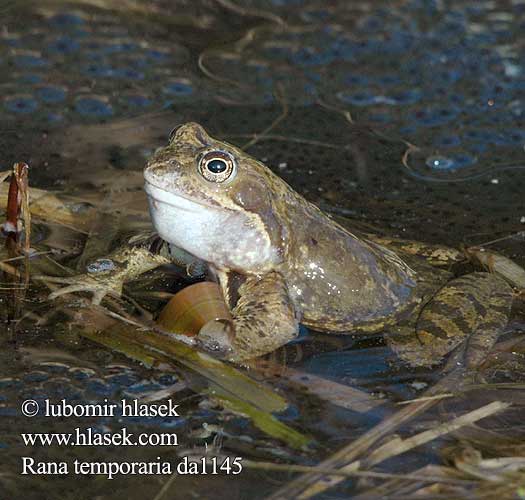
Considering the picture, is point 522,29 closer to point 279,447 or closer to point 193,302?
point 193,302

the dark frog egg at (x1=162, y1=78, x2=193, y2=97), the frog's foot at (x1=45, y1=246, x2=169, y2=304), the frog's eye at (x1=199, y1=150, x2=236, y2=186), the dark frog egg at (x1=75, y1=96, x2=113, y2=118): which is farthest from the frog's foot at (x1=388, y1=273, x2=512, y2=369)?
the dark frog egg at (x1=75, y1=96, x2=113, y2=118)

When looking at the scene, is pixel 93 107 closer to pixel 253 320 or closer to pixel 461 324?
pixel 253 320

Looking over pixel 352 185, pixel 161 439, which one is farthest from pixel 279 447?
pixel 352 185

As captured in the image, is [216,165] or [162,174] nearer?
[162,174]

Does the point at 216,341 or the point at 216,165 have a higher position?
the point at 216,165

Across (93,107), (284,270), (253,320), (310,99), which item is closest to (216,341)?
(253,320)

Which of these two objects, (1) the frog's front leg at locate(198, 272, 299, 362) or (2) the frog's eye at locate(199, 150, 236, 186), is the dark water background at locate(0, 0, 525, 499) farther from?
(2) the frog's eye at locate(199, 150, 236, 186)
